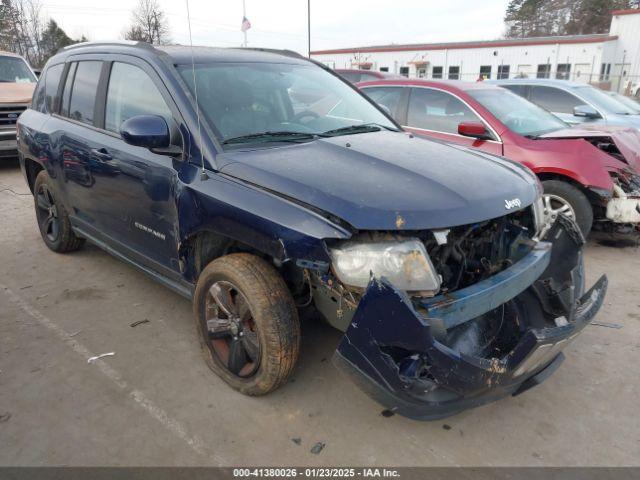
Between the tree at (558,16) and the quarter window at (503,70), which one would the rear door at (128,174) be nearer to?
the quarter window at (503,70)

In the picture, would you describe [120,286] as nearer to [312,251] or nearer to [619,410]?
[312,251]

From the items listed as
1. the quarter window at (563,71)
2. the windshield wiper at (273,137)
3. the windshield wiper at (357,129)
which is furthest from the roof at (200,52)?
the quarter window at (563,71)

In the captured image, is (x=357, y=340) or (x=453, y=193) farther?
(x=453, y=193)

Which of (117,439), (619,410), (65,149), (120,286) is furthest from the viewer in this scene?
(120,286)

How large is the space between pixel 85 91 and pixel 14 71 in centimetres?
773

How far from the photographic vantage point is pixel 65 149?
3.86 metres

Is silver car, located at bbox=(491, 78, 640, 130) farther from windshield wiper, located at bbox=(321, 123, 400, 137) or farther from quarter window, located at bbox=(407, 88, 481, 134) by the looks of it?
windshield wiper, located at bbox=(321, 123, 400, 137)

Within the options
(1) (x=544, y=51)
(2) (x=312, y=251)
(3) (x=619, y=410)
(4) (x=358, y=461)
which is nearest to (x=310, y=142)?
(2) (x=312, y=251)

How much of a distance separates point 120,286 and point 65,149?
1.20 meters

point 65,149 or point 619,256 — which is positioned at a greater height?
point 65,149

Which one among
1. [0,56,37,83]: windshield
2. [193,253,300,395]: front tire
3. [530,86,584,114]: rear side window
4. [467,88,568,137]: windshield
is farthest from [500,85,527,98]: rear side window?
[0,56,37,83]: windshield

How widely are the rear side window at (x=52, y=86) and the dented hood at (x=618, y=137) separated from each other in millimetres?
4794

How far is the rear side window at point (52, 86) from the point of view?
4176 mm

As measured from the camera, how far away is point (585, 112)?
7.35 m
